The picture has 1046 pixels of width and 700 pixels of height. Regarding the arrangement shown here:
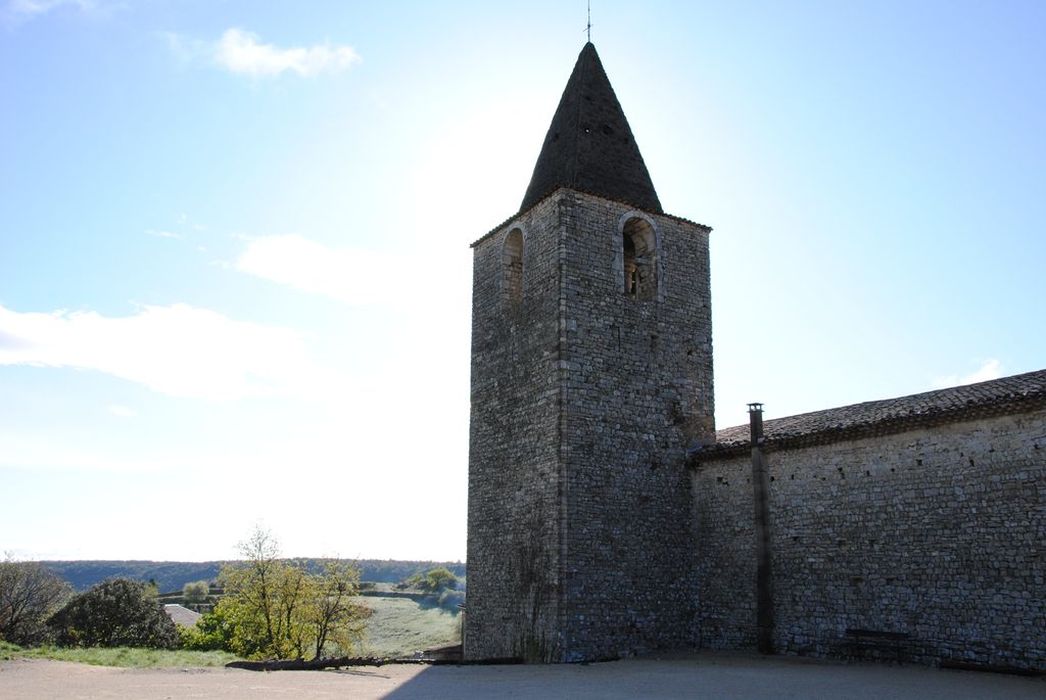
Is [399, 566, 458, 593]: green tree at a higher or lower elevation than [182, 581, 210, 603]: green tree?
higher

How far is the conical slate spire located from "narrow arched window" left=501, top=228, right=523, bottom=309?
34.1 inches

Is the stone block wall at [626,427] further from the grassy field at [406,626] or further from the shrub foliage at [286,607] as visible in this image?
the grassy field at [406,626]

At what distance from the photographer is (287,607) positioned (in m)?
30.7

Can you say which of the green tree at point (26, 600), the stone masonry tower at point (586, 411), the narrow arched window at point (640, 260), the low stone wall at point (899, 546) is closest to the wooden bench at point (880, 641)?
the low stone wall at point (899, 546)

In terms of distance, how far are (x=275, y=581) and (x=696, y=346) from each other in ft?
66.5

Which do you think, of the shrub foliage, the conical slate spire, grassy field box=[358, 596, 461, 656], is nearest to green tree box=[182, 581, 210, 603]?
grassy field box=[358, 596, 461, 656]

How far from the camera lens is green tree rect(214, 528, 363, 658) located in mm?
30203

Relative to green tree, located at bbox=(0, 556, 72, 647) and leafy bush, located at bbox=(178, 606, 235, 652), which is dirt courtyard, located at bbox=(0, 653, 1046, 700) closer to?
leafy bush, located at bbox=(178, 606, 235, 652)

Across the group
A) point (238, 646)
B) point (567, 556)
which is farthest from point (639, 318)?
point (238, 646)

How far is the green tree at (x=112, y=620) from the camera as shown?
37219 mm

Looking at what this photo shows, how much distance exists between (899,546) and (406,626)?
150ft

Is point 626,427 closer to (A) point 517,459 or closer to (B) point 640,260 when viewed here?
(A) point 517,459

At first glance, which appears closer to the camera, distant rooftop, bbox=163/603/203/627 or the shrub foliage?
the shrub foliage

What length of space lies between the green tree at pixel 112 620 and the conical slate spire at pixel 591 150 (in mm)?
30189
